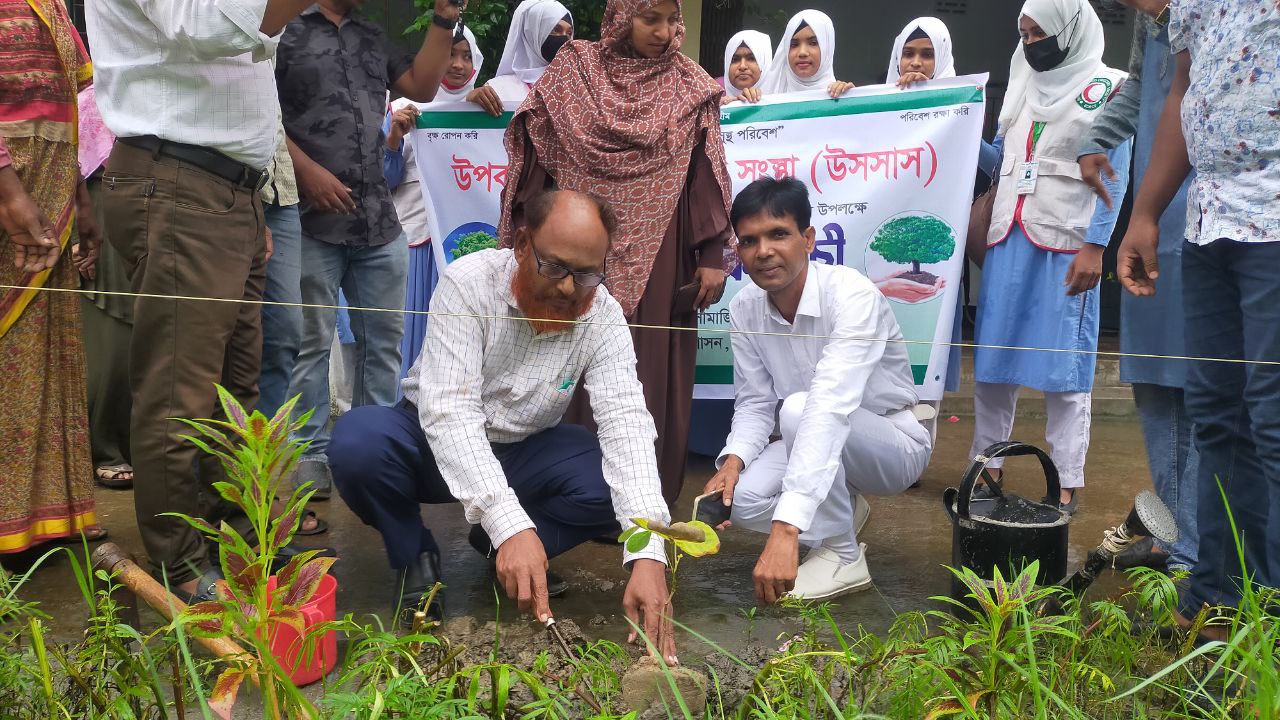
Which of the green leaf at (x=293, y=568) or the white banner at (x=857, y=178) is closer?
the green leaf at (x=293, y=568)

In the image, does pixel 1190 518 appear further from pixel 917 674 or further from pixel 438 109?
pixel 438 109

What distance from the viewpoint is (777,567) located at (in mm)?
2354

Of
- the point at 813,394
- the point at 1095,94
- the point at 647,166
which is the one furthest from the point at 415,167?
the point at 1095,94

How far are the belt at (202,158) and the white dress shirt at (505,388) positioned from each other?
0.53m

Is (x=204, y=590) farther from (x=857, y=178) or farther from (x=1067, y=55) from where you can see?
(x=1067, y=55)

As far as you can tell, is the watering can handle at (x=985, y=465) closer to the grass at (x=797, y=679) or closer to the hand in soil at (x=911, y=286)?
the grass at (x=797, y=679)

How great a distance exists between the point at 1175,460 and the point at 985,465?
0.77 metres

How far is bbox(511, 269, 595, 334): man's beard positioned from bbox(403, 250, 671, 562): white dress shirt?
0.03 m

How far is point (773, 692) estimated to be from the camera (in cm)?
179

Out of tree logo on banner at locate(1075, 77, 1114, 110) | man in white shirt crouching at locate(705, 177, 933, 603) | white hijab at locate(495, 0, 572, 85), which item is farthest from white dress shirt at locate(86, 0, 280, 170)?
tree logo on banner at locate(1075, 77, 1114, 110)

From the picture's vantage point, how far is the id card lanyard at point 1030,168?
374cm

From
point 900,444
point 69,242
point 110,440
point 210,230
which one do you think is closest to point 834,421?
point 900,444

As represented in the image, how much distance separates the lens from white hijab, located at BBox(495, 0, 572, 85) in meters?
4.22

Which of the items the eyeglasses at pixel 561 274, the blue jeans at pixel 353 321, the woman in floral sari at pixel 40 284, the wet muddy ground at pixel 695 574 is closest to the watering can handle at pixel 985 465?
the wet muddy ground at pixel 695 574
